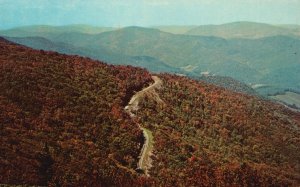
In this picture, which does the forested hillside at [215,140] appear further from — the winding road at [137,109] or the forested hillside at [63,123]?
the forested hillside at [63,123]

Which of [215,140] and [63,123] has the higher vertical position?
[63,123]

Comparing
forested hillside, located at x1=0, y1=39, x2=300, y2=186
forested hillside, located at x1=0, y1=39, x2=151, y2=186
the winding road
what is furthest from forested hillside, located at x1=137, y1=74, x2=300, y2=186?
forested hillside, located at x1=0, y1=39, x2=151, y2=186

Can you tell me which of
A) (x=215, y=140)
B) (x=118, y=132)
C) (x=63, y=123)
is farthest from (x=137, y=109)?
(x=63, y=123)

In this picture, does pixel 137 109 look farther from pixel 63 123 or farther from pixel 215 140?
pixel 63 123

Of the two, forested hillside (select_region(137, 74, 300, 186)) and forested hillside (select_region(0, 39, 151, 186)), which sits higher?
forested hillside (select_region(0, 39, 151, 186))

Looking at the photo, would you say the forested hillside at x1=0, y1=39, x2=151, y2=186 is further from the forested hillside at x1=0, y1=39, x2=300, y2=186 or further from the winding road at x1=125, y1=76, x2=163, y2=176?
the winding road at x1=125, y1=76, x2=163, y2=176

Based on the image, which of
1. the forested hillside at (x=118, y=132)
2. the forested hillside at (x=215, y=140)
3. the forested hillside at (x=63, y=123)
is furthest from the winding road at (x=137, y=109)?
the forested hillside at (x=63, y=123)

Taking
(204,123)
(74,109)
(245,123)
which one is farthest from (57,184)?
(245,123)
